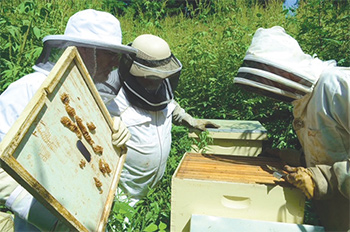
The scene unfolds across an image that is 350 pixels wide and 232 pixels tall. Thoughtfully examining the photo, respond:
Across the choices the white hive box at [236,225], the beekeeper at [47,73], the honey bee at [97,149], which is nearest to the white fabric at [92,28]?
the beekeeper at [47,73]

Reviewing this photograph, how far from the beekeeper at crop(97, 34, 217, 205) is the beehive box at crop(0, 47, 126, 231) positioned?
74 centimetres

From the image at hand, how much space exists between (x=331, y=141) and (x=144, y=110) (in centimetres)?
142

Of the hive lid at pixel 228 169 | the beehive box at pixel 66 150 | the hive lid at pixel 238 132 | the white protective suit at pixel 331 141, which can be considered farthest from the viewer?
the hive lid at pixel 238 132

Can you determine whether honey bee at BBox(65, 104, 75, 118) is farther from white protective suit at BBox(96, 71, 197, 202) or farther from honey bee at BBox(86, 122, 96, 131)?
white protective suit at BBox(96, 71, 197, 202)

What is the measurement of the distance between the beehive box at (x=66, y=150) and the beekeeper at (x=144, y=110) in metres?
0.74

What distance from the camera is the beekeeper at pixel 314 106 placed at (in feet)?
5.21

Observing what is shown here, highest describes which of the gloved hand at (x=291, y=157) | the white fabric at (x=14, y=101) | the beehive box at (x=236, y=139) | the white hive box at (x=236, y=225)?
the white fabric at (x=14, y=101)

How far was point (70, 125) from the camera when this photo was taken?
1.21m

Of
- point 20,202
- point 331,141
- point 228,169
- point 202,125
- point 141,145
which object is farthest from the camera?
point 202,125

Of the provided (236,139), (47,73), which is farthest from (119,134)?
(236,139)

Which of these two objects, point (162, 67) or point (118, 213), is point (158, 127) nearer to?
point (162, 67)

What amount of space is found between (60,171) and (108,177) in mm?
397

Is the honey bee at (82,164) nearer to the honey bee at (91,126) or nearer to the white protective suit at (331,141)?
the honey bee at (91,126)

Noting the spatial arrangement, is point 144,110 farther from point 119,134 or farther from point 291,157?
point 291,157
